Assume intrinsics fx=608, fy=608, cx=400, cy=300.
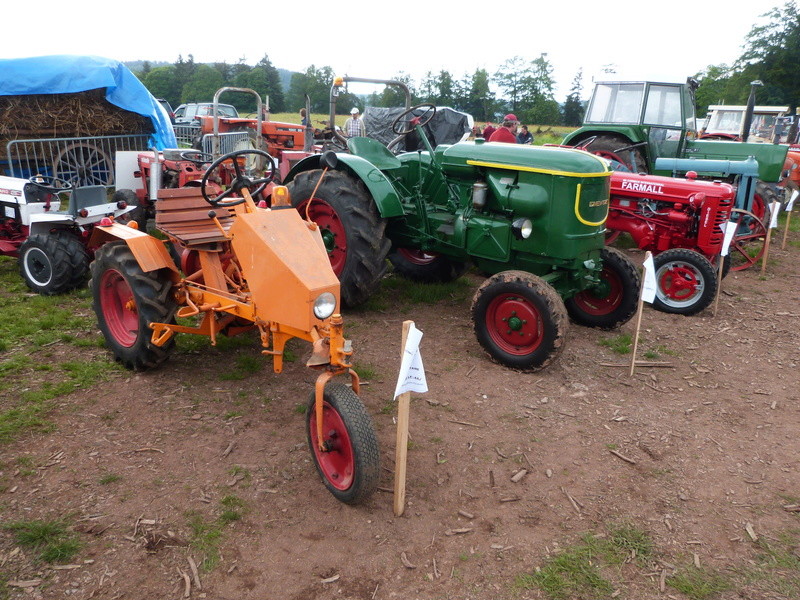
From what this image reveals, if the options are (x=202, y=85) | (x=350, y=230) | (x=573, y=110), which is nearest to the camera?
(x=350, y=230)

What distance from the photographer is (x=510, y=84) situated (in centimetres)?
4516

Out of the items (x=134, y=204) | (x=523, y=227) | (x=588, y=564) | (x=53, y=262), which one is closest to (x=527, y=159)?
(x=523, y=227)

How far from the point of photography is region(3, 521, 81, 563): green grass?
8.18 ft

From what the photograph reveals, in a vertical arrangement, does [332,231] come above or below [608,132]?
below

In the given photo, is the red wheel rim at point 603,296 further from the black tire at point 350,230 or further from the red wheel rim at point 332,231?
the red wheel rim at point 332,231

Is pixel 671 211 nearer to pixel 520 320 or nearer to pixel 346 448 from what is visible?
pixel 520 320

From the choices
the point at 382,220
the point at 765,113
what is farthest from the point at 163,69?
the point at 382,220

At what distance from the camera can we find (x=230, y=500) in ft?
9.44

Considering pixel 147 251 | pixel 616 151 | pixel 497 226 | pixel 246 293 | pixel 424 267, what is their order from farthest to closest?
pixel 616 151, pixel 424 267, pixel 497 226, pixel 147 251, pixel 246 293

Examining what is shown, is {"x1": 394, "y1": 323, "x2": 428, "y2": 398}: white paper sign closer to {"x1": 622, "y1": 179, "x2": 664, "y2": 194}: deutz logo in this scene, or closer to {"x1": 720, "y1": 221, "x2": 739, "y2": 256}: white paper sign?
{"x1": 720, "y1": 221, "x2": 739, "y2": 256}: white paper sign

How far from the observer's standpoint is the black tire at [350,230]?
16.4 feet

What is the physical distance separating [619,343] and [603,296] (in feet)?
1.53

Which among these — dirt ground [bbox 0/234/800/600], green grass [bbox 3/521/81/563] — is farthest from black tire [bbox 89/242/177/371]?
green grass [bbox 3/521/81/563]

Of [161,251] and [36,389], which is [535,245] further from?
[36,389]
